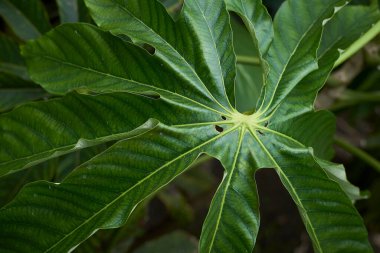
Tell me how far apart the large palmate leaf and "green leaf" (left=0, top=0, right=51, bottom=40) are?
0.67 feet

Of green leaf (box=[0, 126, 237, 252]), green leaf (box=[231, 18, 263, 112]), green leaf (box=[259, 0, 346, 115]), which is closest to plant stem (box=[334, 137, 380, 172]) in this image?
green leaf (box=[231, 18, 263, 112])

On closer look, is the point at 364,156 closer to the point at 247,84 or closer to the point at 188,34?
the point at 247,84

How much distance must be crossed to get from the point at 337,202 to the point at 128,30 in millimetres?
311

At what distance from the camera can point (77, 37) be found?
651 millimetres

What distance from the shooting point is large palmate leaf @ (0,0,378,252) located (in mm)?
545

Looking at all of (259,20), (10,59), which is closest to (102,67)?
(259,20)

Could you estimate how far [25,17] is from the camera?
2.84 ft

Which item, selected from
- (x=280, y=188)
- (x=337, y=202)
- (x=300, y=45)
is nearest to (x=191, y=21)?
(x=300, y=45)

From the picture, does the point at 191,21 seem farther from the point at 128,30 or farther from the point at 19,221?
the point at 19,221

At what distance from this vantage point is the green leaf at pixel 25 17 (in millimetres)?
853

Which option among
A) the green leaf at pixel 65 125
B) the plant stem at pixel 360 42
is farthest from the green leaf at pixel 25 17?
the plant stem at pixel 360 42

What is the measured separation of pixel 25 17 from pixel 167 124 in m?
0.38

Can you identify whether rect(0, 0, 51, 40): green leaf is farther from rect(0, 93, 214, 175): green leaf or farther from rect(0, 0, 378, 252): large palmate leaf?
rect(0, 93, 214, 175): green leaf

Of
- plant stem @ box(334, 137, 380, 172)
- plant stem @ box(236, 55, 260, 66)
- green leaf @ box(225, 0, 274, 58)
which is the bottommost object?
plant stem @ box(334, 137, 380, 172)
